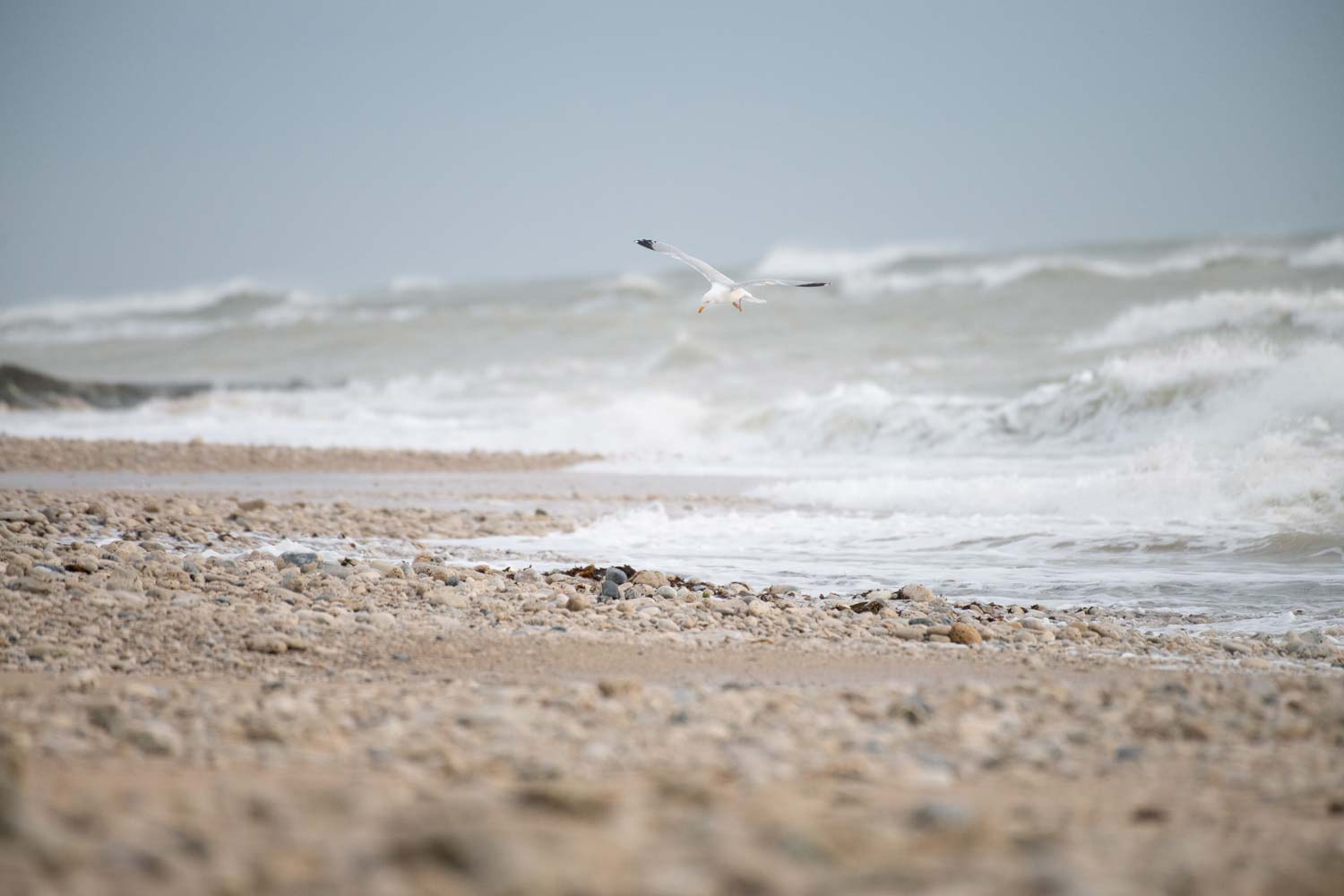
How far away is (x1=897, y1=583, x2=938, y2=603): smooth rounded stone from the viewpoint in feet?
18.8

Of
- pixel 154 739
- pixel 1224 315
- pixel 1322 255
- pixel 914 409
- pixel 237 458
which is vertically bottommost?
pixel 154 739

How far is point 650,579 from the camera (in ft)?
19.3

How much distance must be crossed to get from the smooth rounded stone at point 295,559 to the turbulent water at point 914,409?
77.6 inches

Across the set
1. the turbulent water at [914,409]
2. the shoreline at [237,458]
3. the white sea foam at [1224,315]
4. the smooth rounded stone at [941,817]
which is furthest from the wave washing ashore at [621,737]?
the white sea foam at [1224,315]

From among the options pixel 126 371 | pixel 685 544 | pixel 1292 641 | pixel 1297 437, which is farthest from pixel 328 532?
pixel 126 371

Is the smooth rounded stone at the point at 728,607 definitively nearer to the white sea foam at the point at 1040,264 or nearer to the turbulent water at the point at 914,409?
the turbulent water at the point at 914,409

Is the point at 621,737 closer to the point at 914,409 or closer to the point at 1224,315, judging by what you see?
the point at 914,409

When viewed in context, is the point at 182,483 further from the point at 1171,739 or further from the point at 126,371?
the point at 126,371

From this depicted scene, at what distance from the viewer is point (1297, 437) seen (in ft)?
39.1

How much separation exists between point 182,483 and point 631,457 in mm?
5300

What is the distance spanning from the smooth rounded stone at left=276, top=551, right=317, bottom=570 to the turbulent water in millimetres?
1970

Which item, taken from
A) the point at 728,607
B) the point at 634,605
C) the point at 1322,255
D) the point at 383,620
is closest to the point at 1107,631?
the point at 728,607

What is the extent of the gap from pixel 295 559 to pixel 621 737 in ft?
11.3

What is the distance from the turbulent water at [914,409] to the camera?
743 cm
